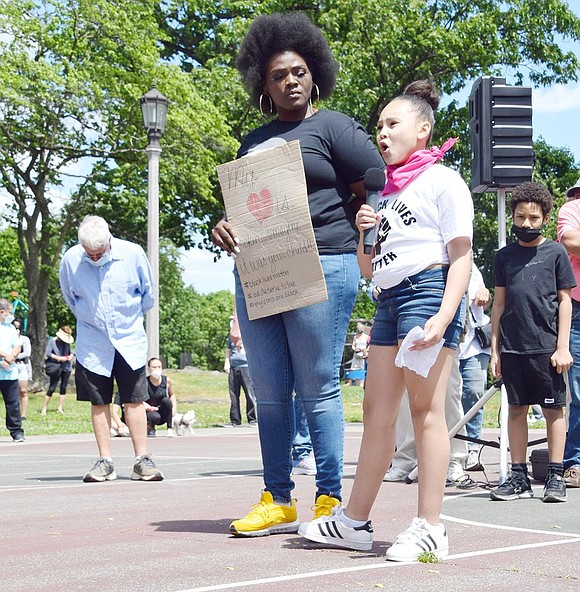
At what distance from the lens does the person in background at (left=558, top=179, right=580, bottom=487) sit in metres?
7.64

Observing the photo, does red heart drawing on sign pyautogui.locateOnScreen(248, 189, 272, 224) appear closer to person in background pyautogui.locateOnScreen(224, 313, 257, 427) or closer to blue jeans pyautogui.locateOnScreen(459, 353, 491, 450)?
blue jeans pyautogui.locateOnScreen(459, 353, 491, 450)

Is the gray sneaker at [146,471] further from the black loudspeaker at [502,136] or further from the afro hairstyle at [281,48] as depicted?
the afro hairstyle at [281,48]

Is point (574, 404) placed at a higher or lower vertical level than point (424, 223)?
lower

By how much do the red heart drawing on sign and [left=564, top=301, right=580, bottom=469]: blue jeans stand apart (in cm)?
332

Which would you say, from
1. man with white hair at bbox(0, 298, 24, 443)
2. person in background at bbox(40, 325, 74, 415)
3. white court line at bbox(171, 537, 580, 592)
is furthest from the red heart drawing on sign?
person in background at bbox(40, 325, 74, 415)

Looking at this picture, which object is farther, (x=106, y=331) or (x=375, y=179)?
(x=106, y=331)

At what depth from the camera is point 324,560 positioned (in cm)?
452

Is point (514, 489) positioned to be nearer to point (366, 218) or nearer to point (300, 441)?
point (300, 441)

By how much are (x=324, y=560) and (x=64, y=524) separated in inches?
73.4

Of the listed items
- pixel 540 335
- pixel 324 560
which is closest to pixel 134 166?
pixel 540 335

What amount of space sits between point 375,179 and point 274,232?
0.62 meters

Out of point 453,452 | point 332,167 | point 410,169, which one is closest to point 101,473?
point 453,452

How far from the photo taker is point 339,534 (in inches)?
188

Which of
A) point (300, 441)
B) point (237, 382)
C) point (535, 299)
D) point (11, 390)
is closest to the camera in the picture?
point (535, 299)
